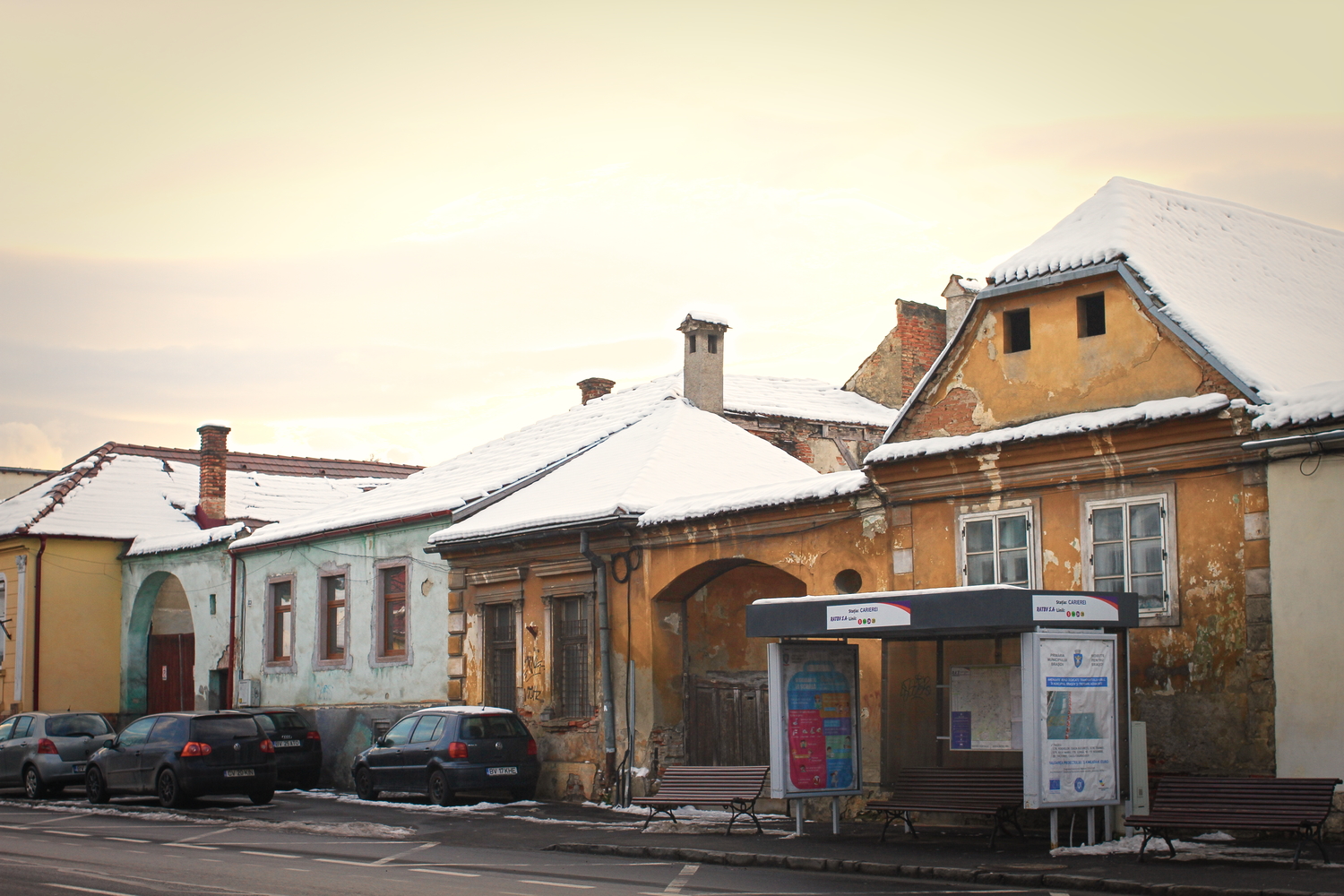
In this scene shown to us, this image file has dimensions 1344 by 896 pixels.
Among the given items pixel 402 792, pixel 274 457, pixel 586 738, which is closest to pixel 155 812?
pixel 402 792

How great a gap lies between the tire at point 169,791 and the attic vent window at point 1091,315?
563 inches

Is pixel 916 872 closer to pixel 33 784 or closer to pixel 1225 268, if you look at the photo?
pixel 1225 268

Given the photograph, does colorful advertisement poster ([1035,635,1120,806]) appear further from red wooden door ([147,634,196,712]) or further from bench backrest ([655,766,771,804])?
red wooden door ([147,634,196,712])

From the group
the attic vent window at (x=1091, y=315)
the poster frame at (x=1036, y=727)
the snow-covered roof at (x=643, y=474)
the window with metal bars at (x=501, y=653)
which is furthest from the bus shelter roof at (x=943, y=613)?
the window with metal bars at (x=501, y=653)

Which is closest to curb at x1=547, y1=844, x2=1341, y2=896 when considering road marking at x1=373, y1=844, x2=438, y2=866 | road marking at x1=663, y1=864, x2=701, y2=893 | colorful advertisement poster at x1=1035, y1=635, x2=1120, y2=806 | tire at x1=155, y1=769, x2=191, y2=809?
road marking at x1=663, y1=864, x2=701, y2=893

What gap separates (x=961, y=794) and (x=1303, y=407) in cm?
503

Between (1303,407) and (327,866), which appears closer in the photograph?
(1303,407)

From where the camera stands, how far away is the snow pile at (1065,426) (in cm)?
1456

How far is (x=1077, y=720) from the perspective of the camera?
1396 cm

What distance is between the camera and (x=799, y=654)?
54.3ft

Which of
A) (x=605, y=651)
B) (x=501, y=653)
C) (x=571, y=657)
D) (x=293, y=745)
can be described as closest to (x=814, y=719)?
(x=605, y=651)

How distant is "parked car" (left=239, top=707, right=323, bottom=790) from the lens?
25812mm

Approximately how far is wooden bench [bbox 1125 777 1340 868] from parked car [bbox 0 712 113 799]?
17.6 meters

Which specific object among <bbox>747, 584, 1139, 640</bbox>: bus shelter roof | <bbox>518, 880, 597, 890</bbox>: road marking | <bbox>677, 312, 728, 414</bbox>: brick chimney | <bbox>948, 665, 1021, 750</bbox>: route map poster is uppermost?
<bbox>677, 312, 728, 414</bbox>: brick chimney
